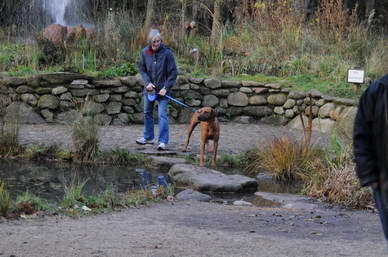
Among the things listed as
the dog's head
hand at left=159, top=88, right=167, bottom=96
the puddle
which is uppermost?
hand at left=159, top=88, right=167, bottom=96

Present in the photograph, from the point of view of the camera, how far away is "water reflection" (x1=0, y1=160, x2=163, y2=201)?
8445 mm

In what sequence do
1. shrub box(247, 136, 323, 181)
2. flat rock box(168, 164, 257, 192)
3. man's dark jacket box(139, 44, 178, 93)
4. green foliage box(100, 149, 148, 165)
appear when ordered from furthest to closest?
man's dark jacket box(139, 44, 178, 93) < green foliage box(100, 149, 148, 165) < shrub box(247, 136, 323, 181) < flat rock box(168, 164, 257, 192)

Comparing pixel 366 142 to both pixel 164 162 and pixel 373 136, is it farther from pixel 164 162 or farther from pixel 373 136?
pixel 164 162

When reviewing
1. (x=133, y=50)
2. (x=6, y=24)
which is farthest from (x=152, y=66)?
(x=6, y=24)

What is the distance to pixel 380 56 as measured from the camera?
1527cm

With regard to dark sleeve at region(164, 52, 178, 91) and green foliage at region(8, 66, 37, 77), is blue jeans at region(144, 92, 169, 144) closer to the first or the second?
dark sleeve at region(164, 52, 178, 91)

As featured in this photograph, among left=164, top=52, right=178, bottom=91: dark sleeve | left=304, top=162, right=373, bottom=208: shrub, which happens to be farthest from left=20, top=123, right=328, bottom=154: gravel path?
left=304, top=162, right=373, bottom=208: shrub

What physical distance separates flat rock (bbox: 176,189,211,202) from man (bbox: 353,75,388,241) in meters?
4.79

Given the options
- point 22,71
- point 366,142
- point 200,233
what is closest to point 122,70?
point 22,71

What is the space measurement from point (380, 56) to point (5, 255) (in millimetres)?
11549

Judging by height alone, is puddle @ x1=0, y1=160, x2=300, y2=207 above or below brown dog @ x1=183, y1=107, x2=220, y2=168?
below

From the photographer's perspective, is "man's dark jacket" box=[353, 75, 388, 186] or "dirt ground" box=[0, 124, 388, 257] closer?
"man's dark jacket" box=[353, 75, 388, 186]

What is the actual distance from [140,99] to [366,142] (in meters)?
11.0

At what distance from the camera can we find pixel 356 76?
12.8 metres
